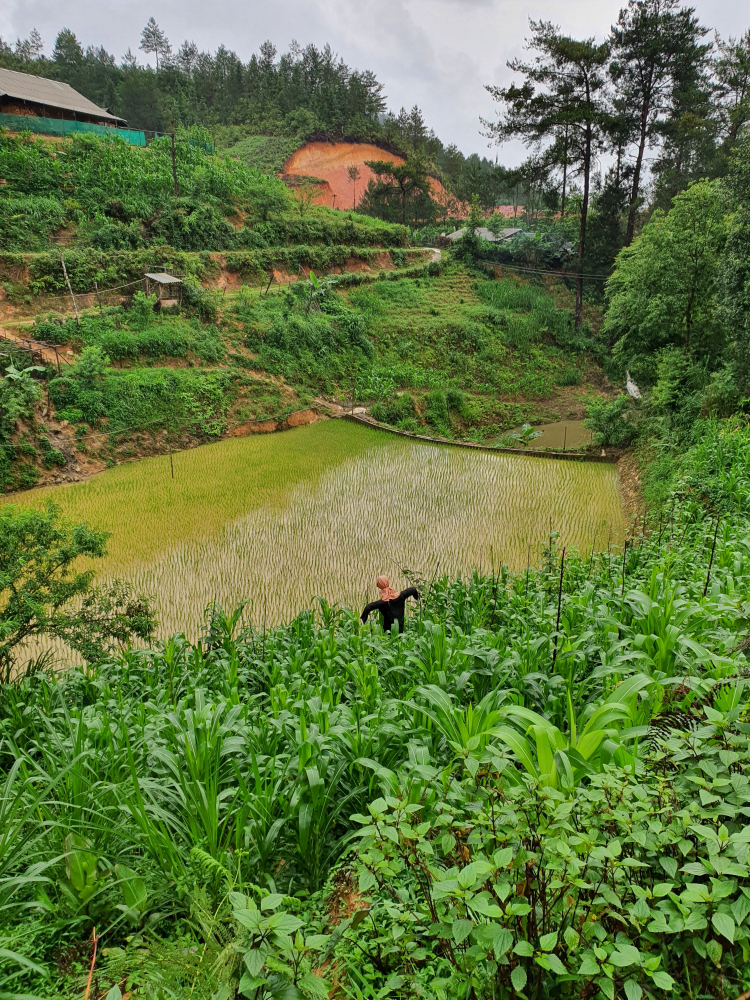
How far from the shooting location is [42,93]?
1911cm

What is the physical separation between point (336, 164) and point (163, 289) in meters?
20.6

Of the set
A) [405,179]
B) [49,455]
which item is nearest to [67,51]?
[405,179]

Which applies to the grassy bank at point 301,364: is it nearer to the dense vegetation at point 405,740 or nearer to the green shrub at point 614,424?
the dense vegetation at point 405,740

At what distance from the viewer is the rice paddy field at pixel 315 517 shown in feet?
18.5

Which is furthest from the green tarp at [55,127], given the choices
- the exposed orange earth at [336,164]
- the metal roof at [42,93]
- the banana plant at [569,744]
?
the banana plant at [569,744]

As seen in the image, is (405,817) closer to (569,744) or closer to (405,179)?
(569,744)

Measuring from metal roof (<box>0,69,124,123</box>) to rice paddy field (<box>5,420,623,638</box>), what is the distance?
16395 millimetres

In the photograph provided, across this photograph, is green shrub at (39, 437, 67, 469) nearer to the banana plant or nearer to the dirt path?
the dirt path

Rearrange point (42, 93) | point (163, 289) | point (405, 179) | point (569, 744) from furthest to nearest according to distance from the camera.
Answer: point (405, 179) → point (42, 93) → point (163, 289) → point (569, 744)

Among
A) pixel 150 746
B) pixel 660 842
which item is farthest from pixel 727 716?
pixel 150 746

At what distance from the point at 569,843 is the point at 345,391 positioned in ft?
41.5

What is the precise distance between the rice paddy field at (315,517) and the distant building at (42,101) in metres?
16.1

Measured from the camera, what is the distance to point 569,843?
123cm

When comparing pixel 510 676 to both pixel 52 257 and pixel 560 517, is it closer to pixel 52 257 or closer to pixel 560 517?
pixel 560 517
